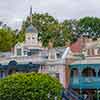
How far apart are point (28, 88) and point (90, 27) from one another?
63865mm

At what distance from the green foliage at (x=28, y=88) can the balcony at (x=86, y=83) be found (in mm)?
19013

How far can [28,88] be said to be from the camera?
145 ft

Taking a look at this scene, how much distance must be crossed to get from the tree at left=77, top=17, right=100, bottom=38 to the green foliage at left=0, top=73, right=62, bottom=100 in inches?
2339

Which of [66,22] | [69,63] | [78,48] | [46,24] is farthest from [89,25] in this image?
[69,63]

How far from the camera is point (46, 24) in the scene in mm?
93812

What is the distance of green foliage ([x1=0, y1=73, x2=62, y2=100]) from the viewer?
44094mm

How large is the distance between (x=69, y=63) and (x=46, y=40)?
2795 centimetres

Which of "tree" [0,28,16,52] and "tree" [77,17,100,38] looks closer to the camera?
"tree" [0,28,16,52]

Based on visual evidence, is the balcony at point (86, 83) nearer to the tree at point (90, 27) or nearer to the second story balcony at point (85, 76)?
the second story balcony at point (85, 76)

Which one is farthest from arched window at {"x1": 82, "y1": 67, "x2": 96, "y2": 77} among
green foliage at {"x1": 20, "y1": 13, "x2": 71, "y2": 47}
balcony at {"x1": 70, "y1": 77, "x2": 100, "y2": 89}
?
green foliage at {"x1": 20, "y1": 13, "x2": 71, "y2": 47}

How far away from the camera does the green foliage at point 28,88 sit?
4409cm

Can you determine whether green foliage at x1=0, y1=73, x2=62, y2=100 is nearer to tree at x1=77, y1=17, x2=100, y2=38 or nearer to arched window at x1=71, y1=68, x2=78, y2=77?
arched window at x1=71, y1=68, x2=78, y2=77

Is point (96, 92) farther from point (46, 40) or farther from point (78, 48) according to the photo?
point (46, 40)

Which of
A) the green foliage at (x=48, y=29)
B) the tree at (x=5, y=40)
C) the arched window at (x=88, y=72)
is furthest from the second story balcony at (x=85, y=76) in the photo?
the green foliage at (x=48, y=29)
